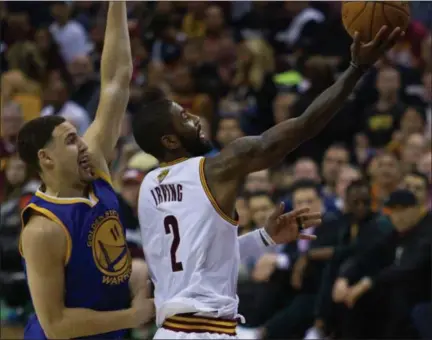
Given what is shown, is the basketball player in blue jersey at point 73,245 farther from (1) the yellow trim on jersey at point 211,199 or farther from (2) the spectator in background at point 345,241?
(2) the spectator in background at point 345,241

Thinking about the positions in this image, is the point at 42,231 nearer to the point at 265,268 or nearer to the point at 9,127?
the point at 265,268

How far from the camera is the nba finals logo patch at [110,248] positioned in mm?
4582

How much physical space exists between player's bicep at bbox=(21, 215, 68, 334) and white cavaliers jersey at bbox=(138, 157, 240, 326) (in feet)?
1.53

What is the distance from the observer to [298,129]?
4410 millimetres

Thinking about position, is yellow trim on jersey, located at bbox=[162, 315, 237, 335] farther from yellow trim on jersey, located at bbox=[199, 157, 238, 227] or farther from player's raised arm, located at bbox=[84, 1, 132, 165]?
player's raised arm, located at bbox=[84, 1, 132, 165]

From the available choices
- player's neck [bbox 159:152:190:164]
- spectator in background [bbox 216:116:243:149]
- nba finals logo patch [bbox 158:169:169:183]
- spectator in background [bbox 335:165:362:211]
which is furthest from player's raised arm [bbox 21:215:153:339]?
spectator in background [bbox 216:116:243:149]

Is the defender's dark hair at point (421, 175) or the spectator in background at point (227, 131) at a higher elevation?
the spectator in background at point (227, 131)

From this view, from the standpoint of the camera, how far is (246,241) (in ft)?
16.7

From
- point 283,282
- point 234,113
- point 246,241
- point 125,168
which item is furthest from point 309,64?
point 246,241

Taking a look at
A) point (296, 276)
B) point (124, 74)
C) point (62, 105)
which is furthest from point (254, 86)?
point (124, 74)

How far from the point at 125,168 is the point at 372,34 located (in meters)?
→ 5.14

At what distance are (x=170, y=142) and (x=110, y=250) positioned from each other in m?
0.57

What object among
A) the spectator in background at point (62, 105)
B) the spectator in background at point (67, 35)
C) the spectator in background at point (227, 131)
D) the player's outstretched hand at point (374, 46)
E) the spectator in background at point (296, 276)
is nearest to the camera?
the player's outstretched hand at point (374, 46)

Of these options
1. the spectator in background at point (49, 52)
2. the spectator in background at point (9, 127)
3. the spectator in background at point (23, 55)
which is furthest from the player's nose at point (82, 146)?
the spectator in background at point (49, 52)
